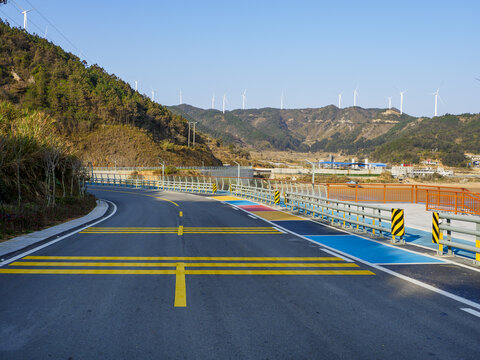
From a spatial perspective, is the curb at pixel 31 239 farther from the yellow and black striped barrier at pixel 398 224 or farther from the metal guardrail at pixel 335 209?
the yellow and black striped barrier at pixel 398 224

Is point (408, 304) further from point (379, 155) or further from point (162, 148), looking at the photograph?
point (379, 155)

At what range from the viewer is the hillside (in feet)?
341

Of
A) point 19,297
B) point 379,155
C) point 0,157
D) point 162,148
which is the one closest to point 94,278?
point 19,297

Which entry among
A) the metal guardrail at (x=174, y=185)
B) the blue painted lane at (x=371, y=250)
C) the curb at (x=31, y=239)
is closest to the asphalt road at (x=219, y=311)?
the curb at (x=31, y=239)

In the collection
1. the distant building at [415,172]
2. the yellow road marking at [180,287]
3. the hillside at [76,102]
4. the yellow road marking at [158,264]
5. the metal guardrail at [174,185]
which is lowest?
the metal guardrail at [174,185]

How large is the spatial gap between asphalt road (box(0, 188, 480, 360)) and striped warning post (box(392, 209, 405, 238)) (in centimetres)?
313

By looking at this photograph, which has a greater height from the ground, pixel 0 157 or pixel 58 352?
pixel 0 157

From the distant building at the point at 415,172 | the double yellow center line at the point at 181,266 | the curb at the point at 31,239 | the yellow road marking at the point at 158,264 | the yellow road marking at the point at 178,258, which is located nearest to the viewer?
the double yellow center line at the point at 181,266

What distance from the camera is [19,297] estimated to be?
20.8ft

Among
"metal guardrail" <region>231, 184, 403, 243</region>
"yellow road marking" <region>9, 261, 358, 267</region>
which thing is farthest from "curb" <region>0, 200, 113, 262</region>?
"metal guardrail" <region>231, 184, 403, 243</region>

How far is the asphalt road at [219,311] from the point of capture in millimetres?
4582

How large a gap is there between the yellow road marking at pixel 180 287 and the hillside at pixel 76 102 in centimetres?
9348

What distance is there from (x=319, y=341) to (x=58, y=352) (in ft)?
9.49

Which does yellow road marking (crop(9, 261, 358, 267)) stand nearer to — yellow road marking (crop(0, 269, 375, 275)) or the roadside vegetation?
yellow road marking (crop(0, 269, 375, 275))
